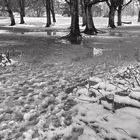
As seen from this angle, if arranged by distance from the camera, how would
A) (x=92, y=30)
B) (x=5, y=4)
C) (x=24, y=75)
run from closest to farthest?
(x=24, y=75), (x=92, y=30), (x=5, y=4)

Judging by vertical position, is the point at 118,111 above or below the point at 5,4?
below

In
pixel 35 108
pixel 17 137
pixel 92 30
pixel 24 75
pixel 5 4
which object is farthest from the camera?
pixel 5 4

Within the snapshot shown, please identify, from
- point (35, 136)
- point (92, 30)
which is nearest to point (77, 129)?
point (35, 136)

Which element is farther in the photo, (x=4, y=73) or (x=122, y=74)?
(x=4, y=73)

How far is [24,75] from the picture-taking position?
670 centimetres

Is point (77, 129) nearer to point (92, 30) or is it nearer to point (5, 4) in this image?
point (92, 30)

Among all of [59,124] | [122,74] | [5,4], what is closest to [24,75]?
[122,74]

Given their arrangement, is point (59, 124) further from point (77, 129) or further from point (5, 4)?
point (5, 4)

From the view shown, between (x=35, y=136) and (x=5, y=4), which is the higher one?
(x=5, y=4)

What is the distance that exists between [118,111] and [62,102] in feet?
4.02

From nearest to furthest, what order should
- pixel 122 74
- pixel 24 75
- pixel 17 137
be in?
pixel 17 137
pixel 122 74
pixel 24 75

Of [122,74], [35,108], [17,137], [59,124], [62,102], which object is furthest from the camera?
[122,74]

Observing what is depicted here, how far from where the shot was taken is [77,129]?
3570 millimetres

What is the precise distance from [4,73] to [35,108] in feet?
9.55
